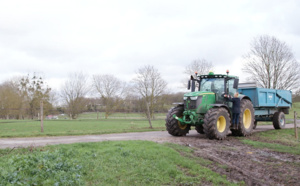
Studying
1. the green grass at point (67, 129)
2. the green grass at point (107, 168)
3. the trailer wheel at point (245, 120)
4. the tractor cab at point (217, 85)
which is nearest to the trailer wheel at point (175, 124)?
the tractor cab at point (217, 85)

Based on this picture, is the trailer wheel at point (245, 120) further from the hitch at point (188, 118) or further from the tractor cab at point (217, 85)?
the hitch at point (188, 118)

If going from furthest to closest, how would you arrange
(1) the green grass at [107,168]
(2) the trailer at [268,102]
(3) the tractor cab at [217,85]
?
1. (2) the trailer at [268,102]
2. (3) the tractor cab at [217,85]
3. (1) the green grass at [107,168]

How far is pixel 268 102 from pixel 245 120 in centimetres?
298

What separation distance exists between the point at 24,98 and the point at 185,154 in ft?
160

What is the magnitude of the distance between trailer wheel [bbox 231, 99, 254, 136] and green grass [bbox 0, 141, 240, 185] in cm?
558

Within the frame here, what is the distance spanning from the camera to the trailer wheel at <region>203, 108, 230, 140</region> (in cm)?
1074

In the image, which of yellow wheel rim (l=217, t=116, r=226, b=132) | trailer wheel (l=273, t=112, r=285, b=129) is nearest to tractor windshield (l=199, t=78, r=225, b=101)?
yellow wheel rim (l=217, t=116, r=226, b=132)

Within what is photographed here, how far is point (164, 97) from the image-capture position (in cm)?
4247

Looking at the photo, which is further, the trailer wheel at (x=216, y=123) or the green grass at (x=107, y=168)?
the trailer wheel at (x=216, y=123)

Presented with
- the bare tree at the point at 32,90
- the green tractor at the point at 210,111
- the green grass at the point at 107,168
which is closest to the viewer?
the green grass at the point at 107,168

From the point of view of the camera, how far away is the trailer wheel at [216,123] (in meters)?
10.7

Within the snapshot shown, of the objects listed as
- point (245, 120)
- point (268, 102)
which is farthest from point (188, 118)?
point (268, 102)

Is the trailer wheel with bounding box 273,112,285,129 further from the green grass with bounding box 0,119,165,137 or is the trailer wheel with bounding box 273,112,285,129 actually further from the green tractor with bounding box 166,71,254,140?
the green grass with bounding box 0,119,165,137

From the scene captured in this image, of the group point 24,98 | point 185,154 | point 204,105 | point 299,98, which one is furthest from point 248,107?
point 24,98
